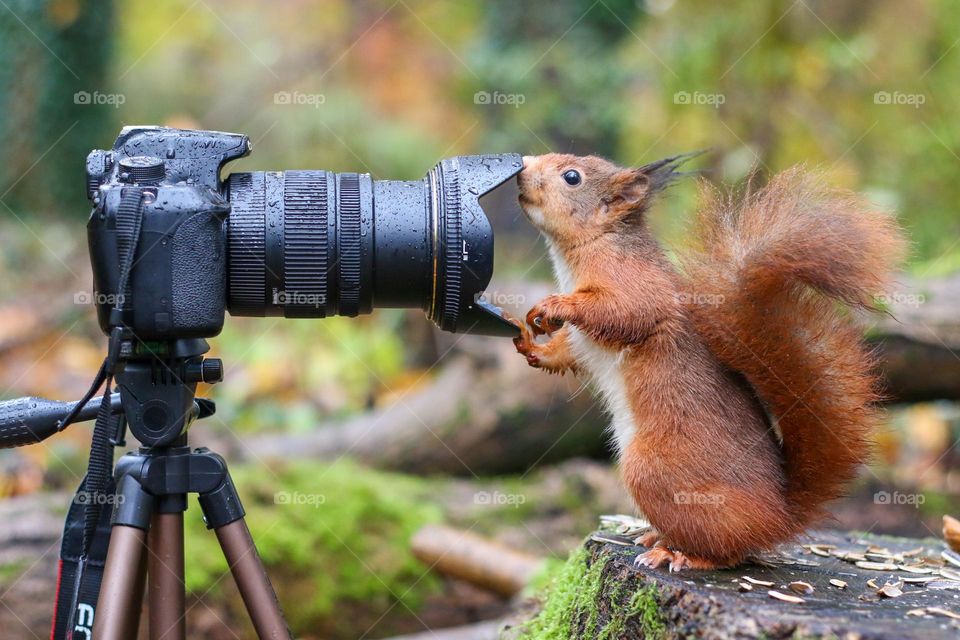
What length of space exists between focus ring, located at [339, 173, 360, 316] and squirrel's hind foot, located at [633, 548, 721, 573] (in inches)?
34.9

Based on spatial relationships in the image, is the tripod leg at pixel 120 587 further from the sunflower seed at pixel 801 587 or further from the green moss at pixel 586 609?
Result: the sunflower seed at pixel 801 587

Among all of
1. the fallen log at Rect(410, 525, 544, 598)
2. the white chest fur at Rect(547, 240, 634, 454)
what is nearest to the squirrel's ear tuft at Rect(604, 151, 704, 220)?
the white chest fur at Rect(547, 240, 634, 454)

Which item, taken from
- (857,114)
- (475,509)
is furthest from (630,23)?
(475,509)

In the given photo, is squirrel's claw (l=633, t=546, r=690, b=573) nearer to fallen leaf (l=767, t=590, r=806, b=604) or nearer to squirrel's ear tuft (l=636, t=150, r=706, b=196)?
fallen leaf (l=767, t=590, r=806, b=604)

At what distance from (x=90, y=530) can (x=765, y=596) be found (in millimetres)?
1440

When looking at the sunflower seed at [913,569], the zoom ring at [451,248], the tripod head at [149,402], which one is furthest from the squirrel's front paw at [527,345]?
the sunflower seed at [913,569]

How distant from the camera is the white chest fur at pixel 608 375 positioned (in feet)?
7.50

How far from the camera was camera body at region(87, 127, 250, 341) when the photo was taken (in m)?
1.89

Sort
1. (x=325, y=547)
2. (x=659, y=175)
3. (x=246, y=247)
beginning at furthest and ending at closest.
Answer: (x=325, y=547), (x=659, y=175), (x=246, y=247)

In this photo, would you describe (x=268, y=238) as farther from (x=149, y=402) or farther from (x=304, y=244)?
(x=149, y=402)

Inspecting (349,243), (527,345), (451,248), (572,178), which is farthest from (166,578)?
(572,178)

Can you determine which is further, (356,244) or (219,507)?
(356,244)

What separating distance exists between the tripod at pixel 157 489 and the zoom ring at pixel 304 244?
242 millimetres

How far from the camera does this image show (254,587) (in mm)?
1957
